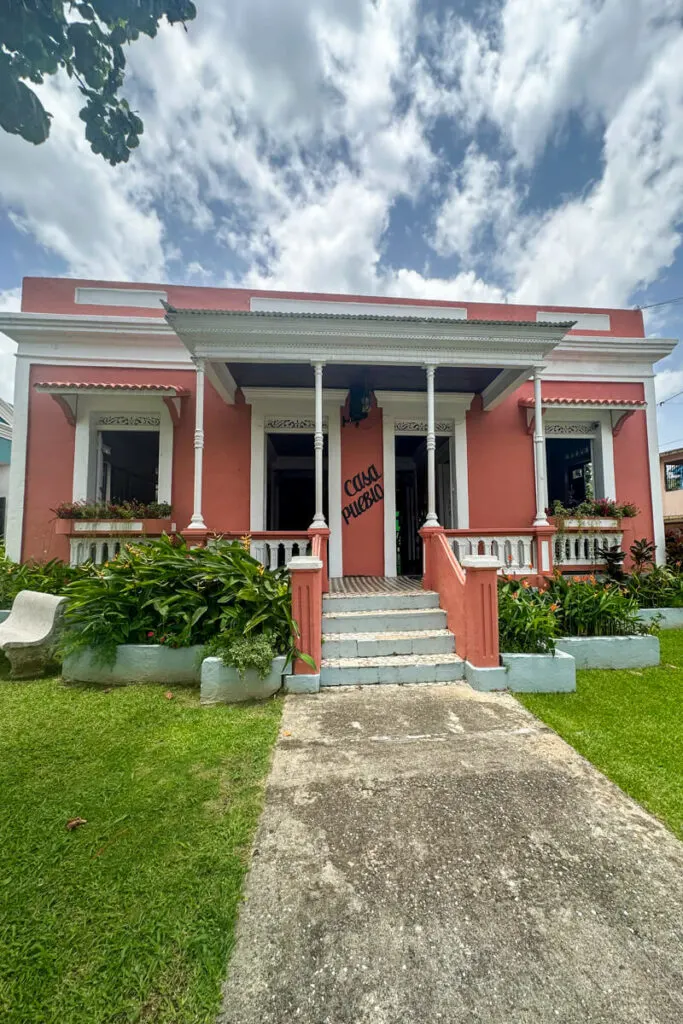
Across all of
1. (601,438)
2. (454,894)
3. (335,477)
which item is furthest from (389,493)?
(454,894)

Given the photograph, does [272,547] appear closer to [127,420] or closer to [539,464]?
[127,420]

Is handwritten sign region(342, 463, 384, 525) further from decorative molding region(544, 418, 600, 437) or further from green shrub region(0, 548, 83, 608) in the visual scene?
green shrub region(0, 548, 83, 608)

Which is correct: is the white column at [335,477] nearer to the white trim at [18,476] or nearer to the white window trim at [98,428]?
the white window trim at [98,428]

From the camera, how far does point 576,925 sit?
1482 mm

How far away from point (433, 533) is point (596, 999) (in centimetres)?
414

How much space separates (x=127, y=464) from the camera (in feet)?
27.7

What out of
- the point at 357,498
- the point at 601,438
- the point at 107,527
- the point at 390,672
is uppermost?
the point at 601,438

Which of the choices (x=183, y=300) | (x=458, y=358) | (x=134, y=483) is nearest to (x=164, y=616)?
(x=458, y=358)

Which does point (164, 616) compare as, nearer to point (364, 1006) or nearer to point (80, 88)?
point (364, 1006)

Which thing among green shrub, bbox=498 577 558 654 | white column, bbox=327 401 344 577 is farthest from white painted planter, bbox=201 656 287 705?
white column, bbox=327 401 344 577

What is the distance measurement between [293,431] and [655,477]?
6476 mm

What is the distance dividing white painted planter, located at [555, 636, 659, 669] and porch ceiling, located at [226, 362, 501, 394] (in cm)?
399

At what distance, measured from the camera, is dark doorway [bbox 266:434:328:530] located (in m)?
8.01

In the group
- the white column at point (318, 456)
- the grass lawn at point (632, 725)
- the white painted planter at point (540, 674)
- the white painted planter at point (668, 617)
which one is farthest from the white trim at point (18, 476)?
the white painted planter at point (668, 617)
